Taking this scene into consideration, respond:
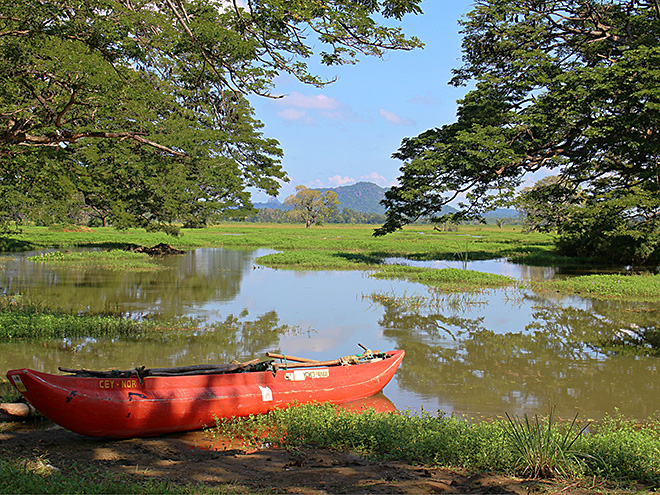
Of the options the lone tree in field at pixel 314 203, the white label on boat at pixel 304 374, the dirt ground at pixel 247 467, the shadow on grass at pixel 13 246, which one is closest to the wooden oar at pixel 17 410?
the dirt ground at pixel 247 467

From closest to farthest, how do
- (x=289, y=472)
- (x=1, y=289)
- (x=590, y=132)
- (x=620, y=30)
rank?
1. (x=289, y=472)
2. (x=1, y=289)
3. (x=590, y=132)
4. (x=620, y=30)

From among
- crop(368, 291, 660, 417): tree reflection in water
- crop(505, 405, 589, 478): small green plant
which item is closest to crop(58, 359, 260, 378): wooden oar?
crop(368, 291, 660, 417): tree reflection in water

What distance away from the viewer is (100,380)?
22.3 ft

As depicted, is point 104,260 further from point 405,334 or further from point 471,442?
point 471,442

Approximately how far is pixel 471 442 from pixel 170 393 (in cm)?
400

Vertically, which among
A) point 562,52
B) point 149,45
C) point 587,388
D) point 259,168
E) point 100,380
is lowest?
point 587,388

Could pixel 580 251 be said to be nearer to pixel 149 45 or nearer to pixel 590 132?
pixel 590 132

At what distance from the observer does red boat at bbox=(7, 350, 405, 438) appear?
6.61m

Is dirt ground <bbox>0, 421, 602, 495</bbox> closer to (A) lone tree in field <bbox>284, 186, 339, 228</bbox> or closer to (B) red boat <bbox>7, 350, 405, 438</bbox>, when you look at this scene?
(B) red boat <bbox>7, 350, 405, 438</bbox>

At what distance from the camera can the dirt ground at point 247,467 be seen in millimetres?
4809

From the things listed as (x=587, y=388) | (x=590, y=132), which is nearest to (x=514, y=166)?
(x=590, y=132)

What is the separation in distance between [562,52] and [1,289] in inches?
1086

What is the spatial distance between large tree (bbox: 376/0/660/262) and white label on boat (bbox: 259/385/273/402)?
62.5 feet

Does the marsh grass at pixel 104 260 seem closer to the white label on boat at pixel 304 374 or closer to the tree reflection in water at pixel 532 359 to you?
the tree reflection in water at pixel 532 359
